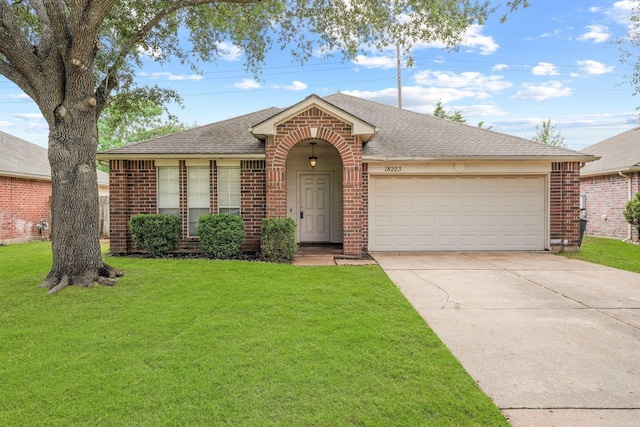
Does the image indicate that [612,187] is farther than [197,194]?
Yes

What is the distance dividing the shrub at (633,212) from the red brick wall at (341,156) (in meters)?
10.6

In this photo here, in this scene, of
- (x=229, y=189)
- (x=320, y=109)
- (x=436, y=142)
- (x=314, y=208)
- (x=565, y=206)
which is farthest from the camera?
(x=314, y=208)

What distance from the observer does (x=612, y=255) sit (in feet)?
→ 32.3

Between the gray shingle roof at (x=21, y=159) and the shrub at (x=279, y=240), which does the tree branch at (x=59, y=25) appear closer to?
the shrub at (x=279, y=240)

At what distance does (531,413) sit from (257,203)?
813cm

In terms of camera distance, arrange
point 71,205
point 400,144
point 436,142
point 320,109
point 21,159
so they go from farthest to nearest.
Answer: point 21,159
point 436,142
point 400,144
point 320,109
point 71,205

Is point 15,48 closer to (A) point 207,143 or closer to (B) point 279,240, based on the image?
(A) point 207,143

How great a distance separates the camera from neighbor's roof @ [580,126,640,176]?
1373cm

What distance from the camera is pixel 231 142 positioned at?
33.6 ft

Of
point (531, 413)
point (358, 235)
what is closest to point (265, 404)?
point (531, 413)

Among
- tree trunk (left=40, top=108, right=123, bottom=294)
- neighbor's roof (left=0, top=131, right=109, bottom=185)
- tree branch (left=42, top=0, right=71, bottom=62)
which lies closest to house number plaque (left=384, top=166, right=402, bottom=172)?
tree trunk (left=40, top=108, right=123, bottom=294)

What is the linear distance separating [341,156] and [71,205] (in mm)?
5913

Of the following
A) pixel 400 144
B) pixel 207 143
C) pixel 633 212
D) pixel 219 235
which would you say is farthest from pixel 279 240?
pixel 633 212

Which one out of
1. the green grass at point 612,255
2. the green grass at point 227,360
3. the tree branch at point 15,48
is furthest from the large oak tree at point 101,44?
the green grass at point 612,255
